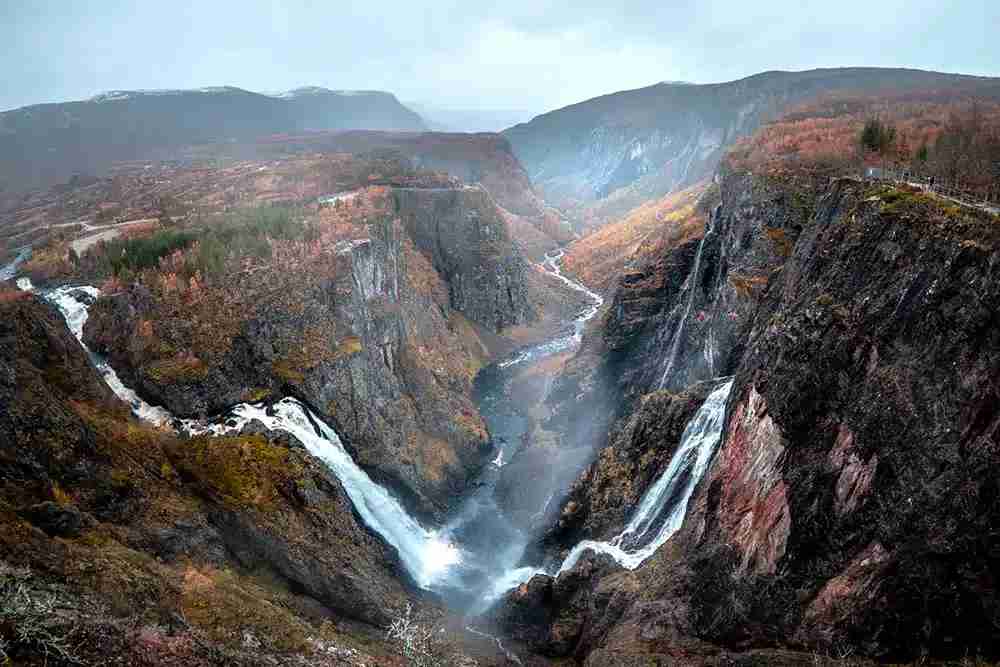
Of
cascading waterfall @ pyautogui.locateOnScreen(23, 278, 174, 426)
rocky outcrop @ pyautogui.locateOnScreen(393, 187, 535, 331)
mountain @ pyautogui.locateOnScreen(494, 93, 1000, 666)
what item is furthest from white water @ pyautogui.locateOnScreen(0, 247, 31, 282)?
mountain @ pyautogui.locateOnScreen(494, 93, 1000, 666)

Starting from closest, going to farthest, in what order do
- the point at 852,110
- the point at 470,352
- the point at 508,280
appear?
1. the point at 852,110
2. the point at 470,352
3. the point at 508,280

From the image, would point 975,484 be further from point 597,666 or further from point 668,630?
point 597,666

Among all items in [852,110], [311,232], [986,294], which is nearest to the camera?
[986,294]

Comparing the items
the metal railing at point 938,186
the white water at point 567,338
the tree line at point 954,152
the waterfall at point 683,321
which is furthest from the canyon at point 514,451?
the white water at point 567,338

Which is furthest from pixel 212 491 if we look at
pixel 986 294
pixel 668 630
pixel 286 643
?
pixel 986 294

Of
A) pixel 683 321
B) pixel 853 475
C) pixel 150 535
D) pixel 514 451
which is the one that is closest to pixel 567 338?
pixel 514 451

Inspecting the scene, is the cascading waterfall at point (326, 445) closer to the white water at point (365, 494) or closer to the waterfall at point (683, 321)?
the white water at point (365, 494)

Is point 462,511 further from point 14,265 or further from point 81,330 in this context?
point 14,265

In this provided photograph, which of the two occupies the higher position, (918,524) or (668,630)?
(918,524)
